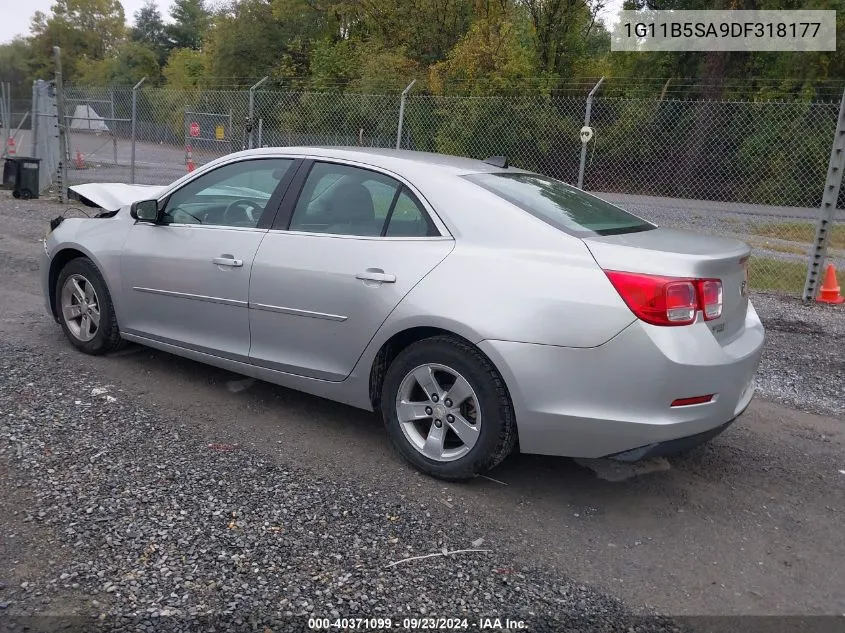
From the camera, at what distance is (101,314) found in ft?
17.7

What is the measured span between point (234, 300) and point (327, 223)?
75cm

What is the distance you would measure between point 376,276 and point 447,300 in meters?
0.46

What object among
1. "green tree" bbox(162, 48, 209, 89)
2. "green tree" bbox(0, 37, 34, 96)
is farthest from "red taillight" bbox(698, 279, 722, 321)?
"green tree" bbox(0, 37, 34, 96)

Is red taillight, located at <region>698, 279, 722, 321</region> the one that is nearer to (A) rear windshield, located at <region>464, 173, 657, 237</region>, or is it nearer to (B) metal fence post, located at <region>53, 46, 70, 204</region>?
(A) rear windshield, located at <region>464, 173, 657, 237</region>

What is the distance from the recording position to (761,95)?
22781mm

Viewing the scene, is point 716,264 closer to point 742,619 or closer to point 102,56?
point 742,619

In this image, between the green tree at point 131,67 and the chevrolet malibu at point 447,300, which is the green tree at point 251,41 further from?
the chevrolet malibu at point 447,300

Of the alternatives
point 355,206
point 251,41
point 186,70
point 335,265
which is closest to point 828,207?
point 355,206

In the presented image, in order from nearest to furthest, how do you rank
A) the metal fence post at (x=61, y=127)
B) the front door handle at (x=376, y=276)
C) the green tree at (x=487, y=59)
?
the front door handle at (x=376, y=276), the metal fence post at (x=61, y=127), the green tree at (x=487, y=59)

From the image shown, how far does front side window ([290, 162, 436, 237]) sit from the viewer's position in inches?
162

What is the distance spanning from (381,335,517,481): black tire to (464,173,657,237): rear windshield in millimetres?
793

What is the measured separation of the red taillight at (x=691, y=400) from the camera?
3398 mm

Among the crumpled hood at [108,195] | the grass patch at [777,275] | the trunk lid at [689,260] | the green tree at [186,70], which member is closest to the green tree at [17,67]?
the green tree at [186,70]

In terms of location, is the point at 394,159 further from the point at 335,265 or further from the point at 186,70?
the point at 186,70
